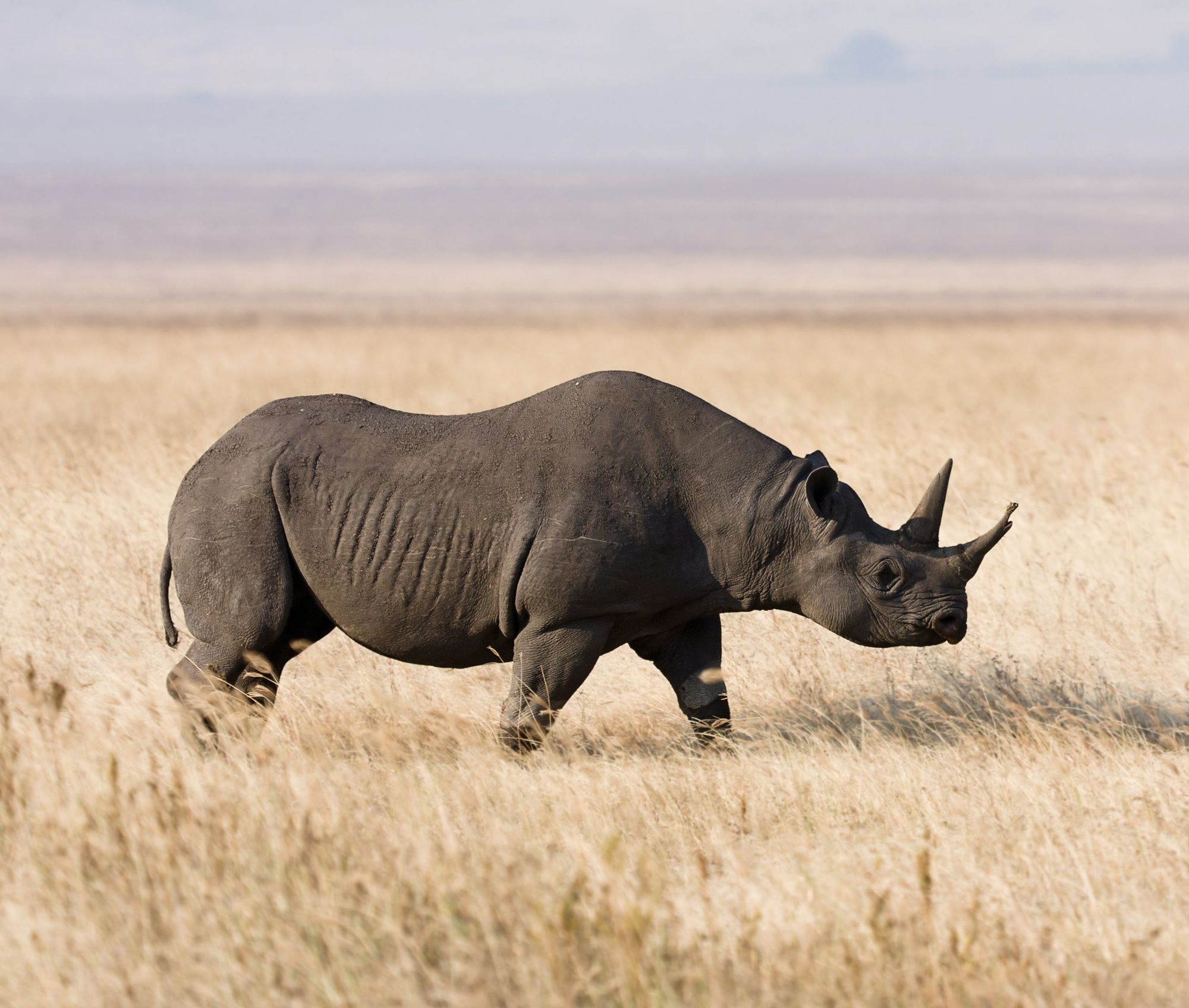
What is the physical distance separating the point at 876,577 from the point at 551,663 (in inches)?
59.8

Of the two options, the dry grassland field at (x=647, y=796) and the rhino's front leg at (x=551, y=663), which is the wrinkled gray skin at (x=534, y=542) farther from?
the dry grassland field at (x=647, y=796)

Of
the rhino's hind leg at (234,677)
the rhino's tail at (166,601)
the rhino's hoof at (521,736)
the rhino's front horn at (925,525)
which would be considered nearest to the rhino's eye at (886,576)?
the rhino's front horn at (925,525)

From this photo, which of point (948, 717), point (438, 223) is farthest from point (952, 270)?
point (948, 717)

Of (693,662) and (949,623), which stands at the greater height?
(949,623)

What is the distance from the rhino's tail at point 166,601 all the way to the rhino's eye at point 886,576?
3183 millimetres

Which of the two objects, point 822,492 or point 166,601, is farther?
point 166,601

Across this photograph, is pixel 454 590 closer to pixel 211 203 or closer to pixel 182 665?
pixel 182 665

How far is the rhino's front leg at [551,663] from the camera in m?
7.03

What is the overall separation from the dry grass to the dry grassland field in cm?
2

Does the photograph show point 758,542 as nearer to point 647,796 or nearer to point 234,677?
point 647,796

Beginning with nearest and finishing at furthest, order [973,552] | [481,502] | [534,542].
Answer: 1. [534,542]
2. [481,502]
3. [973,552]

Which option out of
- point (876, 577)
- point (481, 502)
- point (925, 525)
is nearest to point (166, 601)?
point (481, 502)

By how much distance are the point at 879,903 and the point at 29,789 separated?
323 centimetres

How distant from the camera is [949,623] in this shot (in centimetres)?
730
